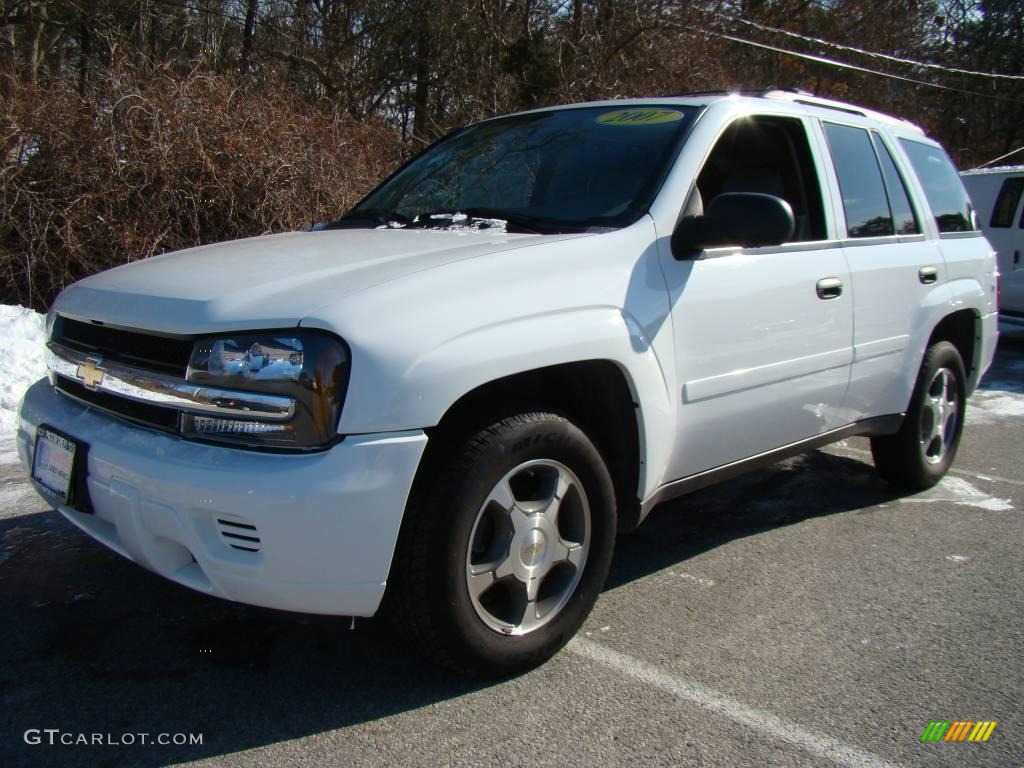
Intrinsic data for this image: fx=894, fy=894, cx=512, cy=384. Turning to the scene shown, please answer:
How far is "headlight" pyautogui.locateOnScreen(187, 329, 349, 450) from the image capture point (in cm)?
222

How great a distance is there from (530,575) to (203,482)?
101 centimetres

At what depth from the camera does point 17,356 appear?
5.89m

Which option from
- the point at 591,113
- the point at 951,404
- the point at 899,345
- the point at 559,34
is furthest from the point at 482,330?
the point at 559,34

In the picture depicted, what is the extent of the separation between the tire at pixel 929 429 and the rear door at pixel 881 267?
0.19 m

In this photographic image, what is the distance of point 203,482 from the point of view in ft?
7.27

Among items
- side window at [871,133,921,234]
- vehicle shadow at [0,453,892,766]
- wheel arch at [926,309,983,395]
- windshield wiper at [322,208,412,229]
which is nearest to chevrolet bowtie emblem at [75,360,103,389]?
vehicle shadow at [0,453,892,766]

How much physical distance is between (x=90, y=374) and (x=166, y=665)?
913mm

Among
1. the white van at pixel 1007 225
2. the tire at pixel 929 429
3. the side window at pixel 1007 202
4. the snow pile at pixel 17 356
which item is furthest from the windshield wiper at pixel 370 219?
the side window at pixel 1007 202

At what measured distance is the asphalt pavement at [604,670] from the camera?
7.84 ft

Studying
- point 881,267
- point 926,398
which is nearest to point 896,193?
point 881,267

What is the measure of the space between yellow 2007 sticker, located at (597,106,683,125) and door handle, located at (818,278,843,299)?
34.2 inches

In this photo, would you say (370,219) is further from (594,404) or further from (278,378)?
(278,378)

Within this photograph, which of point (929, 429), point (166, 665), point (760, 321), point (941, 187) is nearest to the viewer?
point (166, 665)

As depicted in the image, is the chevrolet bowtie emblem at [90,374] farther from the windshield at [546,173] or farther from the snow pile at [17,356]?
the snow pile at [17,356]
